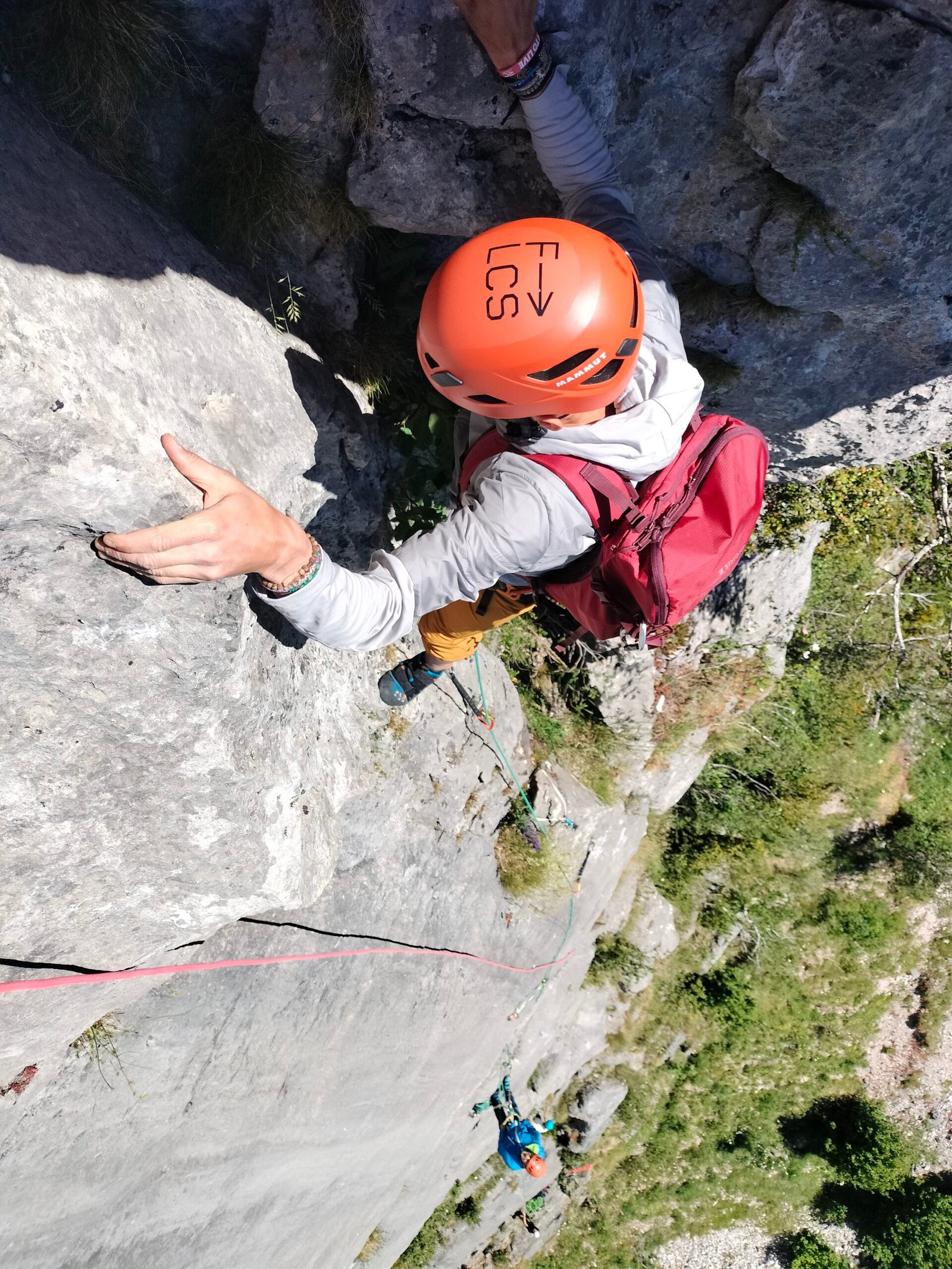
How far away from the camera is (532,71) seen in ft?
8.58

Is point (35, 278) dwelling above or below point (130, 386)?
above

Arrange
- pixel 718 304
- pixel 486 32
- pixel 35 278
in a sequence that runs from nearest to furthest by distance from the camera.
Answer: pixel 35 278 < pixel 486 32 < pixel 718 304

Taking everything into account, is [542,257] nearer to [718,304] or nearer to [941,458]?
[718,304]

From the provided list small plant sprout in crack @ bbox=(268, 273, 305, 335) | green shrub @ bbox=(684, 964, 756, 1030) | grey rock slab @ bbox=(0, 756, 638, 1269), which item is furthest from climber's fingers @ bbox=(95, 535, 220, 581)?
green shrub @ bbox=(684, 964, 756, 1030)

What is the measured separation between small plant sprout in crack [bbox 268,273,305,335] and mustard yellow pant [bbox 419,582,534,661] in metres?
1.40

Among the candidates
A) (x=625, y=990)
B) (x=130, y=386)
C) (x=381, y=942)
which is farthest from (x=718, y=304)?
(x=625, y=990)

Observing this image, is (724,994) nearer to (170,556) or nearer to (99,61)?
(170,556)

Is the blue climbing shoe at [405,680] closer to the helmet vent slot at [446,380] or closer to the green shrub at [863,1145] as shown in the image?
the helmet vent slot at [446,380]

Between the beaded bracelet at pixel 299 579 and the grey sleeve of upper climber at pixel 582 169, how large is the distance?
170 cm

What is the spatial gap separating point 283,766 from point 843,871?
309 inches

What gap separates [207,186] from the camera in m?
3.00

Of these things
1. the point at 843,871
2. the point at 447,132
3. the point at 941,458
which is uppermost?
the point at 447,132

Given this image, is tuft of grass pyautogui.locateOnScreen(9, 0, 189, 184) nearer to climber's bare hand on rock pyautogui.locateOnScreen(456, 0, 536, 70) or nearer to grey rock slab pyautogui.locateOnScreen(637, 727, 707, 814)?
climber's bare hand on rock pyautogui.locateOnScreen(456, 0, 536, 70)

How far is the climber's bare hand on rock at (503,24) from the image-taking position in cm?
253
